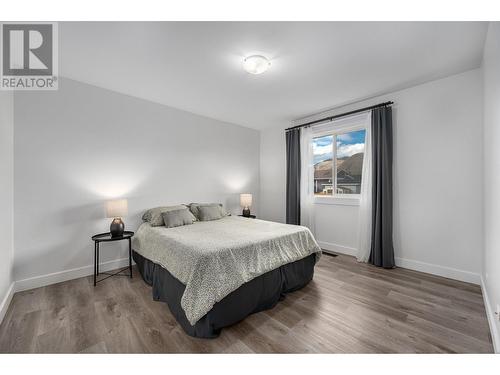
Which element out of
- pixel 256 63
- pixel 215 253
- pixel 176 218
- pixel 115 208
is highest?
pixel 256 63

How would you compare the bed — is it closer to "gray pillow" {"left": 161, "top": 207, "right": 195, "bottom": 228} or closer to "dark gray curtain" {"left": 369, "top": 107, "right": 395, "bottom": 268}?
"gray pillow" {"left": 161, "top": 207, "right": 195, "bottom": 228}

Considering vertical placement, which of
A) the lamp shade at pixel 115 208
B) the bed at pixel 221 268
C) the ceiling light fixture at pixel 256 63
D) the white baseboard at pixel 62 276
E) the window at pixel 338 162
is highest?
the ceiling light fixture at pixel 256 63

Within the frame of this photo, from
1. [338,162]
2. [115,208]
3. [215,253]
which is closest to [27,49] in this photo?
[115,208]

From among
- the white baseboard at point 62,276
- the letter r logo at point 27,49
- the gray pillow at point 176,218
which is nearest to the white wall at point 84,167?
the white baseboard at point 62,276

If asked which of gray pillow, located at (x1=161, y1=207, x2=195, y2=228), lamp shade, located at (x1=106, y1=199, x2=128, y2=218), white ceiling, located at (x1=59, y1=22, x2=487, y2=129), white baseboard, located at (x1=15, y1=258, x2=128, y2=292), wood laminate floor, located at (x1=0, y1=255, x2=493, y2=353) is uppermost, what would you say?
white ceiling, located at (x1=59, y1=22, x2=487, y2=129)

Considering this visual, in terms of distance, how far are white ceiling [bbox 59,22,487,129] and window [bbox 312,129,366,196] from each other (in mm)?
721

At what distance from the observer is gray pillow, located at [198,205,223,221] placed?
3.35 meters

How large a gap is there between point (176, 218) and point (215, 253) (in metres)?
1.39

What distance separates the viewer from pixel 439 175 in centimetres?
267

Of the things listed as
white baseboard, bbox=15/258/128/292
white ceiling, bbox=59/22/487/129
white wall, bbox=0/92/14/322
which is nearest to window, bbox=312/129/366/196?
white ceiling, bbox=59/22/487/129

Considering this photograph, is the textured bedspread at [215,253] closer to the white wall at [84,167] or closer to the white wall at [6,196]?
the white wall at [84,167]

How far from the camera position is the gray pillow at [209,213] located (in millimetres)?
3354

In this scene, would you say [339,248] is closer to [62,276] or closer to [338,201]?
[338,201]

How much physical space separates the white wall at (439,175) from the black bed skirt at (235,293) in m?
1.63
